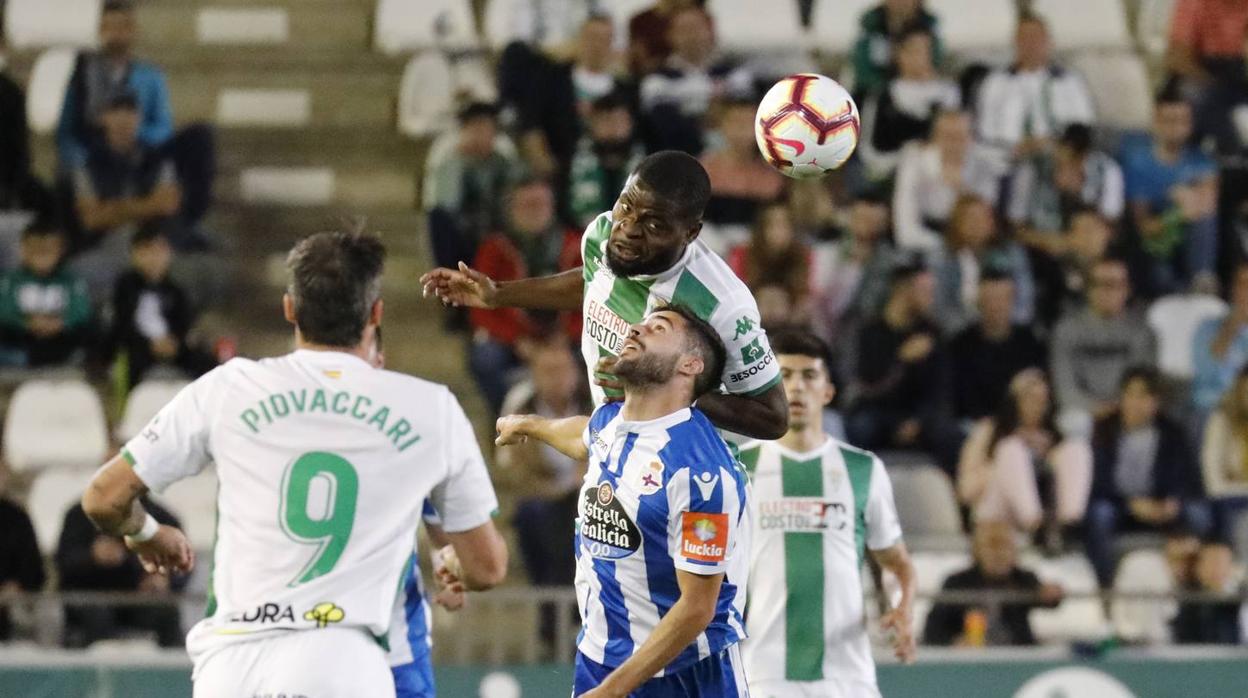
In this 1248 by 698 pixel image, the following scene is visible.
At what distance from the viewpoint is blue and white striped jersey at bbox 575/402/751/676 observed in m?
5.33

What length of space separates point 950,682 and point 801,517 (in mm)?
2549

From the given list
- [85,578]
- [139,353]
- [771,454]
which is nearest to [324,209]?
[139,353]

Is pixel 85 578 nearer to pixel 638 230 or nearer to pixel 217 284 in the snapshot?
pixel 217 284

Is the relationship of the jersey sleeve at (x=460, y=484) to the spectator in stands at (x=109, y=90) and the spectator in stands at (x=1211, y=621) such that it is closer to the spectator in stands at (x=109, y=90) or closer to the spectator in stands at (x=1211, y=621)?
the spectator in stands at (x=1211, y=621)

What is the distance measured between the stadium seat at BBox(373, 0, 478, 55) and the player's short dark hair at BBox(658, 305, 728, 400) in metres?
8.78

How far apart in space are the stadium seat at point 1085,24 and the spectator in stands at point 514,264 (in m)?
4.99

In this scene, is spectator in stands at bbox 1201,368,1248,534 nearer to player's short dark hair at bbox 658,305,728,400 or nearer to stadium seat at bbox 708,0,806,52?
stadium seat at bbox 708,0,806,52

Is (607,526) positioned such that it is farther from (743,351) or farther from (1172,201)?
(1172,201)

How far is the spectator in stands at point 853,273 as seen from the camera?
1180 centimetres

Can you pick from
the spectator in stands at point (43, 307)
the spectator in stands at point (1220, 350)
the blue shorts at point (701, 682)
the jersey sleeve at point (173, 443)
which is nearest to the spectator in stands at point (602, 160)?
the spectator in stands at point (43, 307)

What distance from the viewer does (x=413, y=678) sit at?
6.34m

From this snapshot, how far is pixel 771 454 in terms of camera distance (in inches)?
300

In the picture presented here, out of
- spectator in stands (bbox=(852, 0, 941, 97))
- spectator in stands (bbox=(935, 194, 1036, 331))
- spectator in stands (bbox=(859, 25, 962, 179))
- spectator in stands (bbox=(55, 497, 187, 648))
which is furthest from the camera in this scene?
spectator in stands (bbox=(852, 0, 941, 97))

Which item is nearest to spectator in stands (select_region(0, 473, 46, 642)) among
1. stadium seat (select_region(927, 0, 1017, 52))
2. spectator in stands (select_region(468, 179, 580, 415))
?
spectator in stands (select_region(468, 179, 580, 415))
